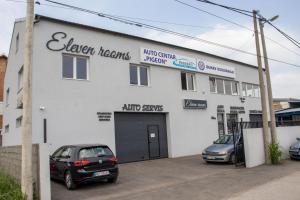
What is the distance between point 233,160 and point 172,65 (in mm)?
7487

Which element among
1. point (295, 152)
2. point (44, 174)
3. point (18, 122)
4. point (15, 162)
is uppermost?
point (18, 122)

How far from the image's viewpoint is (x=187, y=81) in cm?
2073

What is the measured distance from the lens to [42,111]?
45.8ft

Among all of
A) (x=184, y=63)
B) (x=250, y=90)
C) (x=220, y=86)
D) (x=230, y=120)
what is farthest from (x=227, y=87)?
(x=184, y=63)

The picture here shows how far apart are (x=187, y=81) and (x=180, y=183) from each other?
1100 centimetres

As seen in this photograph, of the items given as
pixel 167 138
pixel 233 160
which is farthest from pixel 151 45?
pixel 233 160

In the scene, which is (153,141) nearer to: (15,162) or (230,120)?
(230,120)

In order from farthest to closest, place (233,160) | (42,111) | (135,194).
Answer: (233,160), (42,111), (135,194)

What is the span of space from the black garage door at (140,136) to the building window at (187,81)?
2.89m

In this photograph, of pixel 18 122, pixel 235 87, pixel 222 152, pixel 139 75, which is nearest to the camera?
pixel 222 152

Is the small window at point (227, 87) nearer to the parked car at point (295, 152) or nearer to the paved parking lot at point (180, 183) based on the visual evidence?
the parked car at point (295, 152)

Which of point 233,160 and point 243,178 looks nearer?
point 243,178

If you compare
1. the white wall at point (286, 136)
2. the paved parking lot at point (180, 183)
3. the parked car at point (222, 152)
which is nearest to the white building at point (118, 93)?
the paved parking lot at point (180, 183)

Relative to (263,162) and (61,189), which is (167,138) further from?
(61,189)
